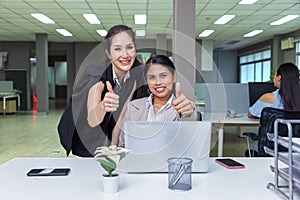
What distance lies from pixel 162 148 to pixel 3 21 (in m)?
9.46

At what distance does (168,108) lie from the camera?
1.86 m

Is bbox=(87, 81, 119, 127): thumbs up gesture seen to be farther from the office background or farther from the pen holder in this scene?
the pen holder

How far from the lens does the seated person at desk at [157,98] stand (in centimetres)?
182

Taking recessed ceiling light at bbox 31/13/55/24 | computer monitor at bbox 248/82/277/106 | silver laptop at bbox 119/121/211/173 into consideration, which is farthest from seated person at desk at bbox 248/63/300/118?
recessed ceiling light at bbox 31/13/55/24

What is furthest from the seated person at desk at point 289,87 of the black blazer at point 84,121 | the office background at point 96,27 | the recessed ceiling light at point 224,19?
the recessed ceiling light at point 224,19

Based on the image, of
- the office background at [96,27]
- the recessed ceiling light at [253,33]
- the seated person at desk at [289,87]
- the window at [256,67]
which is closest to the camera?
the seated person at desk at [289,87]

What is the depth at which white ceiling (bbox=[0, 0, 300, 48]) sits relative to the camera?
7.09 metres

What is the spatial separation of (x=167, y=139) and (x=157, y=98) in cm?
62

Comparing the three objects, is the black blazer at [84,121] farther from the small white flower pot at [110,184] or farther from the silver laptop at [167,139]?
the small white flower pot at [110,184]

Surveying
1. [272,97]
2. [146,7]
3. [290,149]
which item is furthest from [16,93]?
[290,149]

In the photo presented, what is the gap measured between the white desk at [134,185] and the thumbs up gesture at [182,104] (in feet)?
1.07

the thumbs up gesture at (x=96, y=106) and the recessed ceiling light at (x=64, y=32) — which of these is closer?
the thumbs up gesture at (x=96, y=106)

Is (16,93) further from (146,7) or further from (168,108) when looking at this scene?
(168,108)

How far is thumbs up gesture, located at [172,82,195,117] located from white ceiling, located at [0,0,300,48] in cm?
396
